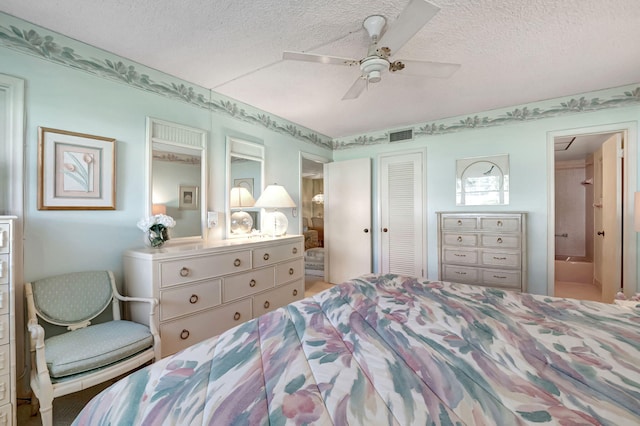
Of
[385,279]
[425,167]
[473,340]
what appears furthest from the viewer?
[425,167]

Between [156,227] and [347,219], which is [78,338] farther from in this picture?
[347,219]

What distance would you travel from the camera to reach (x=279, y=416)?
2.29ft

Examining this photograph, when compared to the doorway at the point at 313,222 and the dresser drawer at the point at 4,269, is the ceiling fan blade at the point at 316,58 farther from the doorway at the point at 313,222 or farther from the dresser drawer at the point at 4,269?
the doorway at the point at 313,222

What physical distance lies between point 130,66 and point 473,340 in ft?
9.58

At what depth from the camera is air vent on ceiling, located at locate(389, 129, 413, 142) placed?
3.94 meters

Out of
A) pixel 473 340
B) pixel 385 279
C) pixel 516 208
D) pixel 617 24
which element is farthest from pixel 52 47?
pixel 516 208

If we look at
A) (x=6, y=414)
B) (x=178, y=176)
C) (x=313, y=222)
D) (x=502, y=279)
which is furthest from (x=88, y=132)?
(x=313, y=222)

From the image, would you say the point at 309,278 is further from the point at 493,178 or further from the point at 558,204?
the point at 558,204

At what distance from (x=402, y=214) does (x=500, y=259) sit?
→ 133 cm

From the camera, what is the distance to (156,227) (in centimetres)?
220

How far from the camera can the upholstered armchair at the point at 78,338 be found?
1.38 meters

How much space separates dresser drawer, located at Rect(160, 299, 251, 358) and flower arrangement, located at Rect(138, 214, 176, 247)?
2.07ft

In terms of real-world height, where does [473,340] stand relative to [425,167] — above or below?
below

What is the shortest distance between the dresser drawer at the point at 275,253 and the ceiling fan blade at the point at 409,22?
1957 mm
